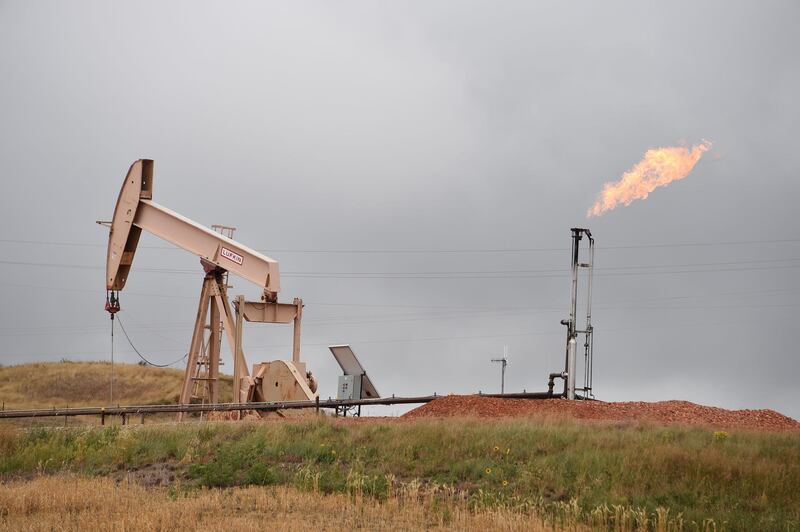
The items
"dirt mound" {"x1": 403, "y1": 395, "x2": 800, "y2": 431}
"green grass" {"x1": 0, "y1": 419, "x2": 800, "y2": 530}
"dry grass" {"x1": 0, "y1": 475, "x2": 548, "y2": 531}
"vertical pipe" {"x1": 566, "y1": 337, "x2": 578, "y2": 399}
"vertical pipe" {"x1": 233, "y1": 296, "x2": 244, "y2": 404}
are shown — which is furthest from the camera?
"vertical pipe" {"x1": 233, "y1": 296, "x2": 244, "y2": 404}

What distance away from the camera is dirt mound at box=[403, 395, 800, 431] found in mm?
21328

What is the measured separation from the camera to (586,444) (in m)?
16.8

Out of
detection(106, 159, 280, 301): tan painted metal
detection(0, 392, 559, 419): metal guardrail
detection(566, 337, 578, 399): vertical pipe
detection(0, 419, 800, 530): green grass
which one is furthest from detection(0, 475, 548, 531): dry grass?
detection(106, 159, 280, 301): tan painted metal

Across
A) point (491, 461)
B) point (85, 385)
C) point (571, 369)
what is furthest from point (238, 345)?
point (85, 385)

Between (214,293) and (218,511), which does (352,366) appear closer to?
(214,293)

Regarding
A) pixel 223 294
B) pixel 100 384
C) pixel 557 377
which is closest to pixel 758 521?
pixel 557 377

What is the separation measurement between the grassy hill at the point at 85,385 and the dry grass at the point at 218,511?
2338cm

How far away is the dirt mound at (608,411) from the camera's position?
21.3m

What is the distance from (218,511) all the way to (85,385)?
29.8 metres

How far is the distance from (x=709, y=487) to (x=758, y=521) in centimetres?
155

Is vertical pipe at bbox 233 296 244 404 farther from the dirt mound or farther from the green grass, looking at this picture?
the green grass

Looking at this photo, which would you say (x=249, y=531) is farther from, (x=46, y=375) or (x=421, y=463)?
(x=46, y=375)

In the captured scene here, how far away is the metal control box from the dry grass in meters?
9.72

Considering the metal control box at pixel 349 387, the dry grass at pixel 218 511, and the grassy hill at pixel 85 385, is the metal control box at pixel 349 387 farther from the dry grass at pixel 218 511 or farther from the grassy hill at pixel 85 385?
the grassy hill at pixel 85 385
